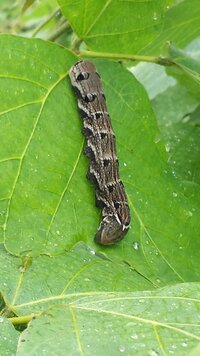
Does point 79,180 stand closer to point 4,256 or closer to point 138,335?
point 4,256

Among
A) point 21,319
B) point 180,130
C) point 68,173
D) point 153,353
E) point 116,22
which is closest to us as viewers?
point 153,353

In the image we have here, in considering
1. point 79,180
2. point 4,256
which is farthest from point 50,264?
point 79,180

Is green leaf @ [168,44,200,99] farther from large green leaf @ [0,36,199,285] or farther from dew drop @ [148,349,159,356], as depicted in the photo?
dew drop @ [148,349,159,356]

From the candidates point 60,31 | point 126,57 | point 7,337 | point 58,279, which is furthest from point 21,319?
point 60,31

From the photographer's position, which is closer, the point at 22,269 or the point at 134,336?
the point at 134,336

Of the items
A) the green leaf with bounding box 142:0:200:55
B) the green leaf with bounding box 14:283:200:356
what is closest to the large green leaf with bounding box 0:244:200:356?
the green leaf with bounding box 14:283:200:356

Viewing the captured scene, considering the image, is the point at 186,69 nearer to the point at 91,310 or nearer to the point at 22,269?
the point at 22,269

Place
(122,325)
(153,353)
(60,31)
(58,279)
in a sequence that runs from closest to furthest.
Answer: (153,353) → (122,325) → (58,279) → (60,31)

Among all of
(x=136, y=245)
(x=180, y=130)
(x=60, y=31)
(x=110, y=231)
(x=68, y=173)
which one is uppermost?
(x=60, y=31)
